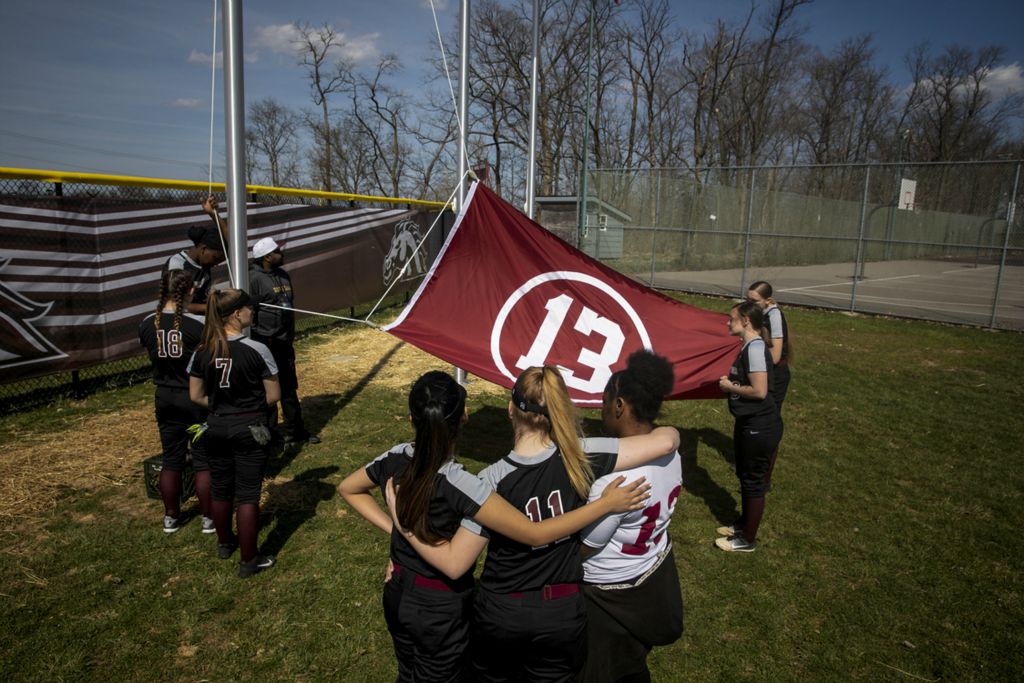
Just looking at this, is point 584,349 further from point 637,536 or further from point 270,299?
point 270,299

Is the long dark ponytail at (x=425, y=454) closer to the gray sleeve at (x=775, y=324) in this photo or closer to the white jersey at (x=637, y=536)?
the white jersey at (x=637, y=536)

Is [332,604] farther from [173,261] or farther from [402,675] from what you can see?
[173,261]

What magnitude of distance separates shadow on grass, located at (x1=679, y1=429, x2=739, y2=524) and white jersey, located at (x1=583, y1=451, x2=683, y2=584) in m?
2.96

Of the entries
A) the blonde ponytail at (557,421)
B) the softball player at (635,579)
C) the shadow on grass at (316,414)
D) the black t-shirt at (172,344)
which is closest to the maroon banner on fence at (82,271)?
the shadow on grass at (316,414)

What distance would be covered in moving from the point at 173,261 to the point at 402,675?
403cm

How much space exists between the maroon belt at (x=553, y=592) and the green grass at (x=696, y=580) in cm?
160

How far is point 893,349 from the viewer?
12.3 m

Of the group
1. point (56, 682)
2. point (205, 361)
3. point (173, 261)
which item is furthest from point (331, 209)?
point (56, 682)

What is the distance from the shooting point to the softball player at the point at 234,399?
12.0ft

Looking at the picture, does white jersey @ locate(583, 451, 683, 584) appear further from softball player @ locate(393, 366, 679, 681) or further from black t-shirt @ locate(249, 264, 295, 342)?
black t-shirt @ locate(249, 264, 295, 342)

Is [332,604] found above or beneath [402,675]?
beneath

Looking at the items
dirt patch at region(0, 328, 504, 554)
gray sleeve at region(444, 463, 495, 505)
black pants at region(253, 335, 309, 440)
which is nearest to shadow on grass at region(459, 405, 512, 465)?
dirt patch at region(0, 328, 504, 554)

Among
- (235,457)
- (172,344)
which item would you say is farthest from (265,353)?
(172,344)

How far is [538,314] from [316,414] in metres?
3.85
